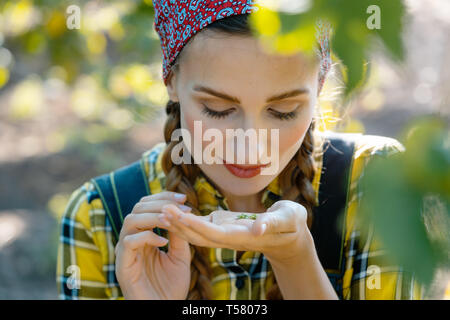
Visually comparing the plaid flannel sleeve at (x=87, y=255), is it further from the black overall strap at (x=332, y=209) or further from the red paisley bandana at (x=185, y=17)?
the black overall strap at (x=332, y=209)

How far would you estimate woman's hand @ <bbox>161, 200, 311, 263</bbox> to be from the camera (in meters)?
1.02

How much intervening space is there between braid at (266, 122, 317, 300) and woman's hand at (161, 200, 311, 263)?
0.82ft

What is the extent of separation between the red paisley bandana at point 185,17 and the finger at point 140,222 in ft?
1.16

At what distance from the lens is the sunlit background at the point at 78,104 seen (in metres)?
2.31

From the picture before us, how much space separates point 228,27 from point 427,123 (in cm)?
70

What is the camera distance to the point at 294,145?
4.17ft

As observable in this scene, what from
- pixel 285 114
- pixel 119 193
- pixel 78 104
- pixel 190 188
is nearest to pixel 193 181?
pixel 190 188

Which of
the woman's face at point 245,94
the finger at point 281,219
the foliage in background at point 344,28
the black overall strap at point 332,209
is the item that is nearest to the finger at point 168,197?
the woman's face at point 245,94

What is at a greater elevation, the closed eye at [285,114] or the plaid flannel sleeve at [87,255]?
the closed eye at [285,114]

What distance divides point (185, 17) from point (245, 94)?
0.69 feet

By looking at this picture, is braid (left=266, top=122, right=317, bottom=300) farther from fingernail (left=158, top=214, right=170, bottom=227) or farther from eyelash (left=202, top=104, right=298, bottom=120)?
fingernail (left=158, top=214, right=170, bottom=227)

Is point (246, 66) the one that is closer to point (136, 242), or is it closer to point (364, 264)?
point (136, 242)

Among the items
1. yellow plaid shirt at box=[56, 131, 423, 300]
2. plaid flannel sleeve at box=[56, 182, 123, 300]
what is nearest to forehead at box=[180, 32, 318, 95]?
yellow plaid shirt at box=[56, 131, 423, 300]
